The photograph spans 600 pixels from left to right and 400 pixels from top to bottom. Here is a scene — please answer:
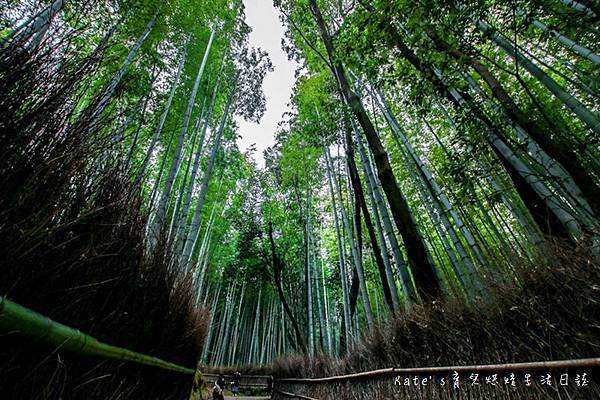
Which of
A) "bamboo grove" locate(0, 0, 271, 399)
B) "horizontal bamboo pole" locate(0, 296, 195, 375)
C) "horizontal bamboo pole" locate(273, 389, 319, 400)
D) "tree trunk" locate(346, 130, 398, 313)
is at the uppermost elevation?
"tree trunk" locate(346, 130, 398, 313)

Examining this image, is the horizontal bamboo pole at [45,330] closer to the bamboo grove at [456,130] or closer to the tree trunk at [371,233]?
the bamboo grove at [456,130]

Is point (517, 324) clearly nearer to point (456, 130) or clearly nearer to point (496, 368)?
point (496, 368)

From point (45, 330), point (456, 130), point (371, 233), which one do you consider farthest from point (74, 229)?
point (371, 233)

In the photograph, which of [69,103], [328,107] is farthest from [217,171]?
[69,103]

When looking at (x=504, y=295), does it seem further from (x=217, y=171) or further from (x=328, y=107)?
(x=217, y=171)

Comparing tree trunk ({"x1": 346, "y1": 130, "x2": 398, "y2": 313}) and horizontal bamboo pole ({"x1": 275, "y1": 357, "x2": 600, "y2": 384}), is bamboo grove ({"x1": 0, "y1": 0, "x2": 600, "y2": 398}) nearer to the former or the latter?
tree trunk ({"x1": 346, "y1": 130, "x2": 398, "y2": 313})

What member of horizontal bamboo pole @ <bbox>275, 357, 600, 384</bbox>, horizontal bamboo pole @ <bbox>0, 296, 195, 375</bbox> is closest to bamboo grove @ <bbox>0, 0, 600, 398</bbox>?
horizontal bamboo pole @ <bbox>0, 296, 195, 375</bbox>

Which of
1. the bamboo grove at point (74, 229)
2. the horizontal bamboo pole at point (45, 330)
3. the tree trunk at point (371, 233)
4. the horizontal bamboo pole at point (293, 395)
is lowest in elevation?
the horizontal bamboo pole at point (293, 395)

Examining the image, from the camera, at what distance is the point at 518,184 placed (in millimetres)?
2701

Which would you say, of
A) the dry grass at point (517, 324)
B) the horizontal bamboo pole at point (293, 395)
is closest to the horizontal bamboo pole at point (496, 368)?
the dry grass at point (517, 324)

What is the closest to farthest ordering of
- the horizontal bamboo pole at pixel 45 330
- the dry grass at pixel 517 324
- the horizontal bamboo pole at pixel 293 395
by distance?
the horizontal bamboo pole at pixel 45 330 < the dry grass at pixel 517 324 < the horizontal bamboo pole at pixel 293 395

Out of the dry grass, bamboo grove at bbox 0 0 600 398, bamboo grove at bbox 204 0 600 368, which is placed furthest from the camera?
bamboo grove at bbox 204 0 600 368

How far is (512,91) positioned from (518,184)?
334 cm

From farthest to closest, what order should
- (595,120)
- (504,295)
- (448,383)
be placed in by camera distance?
(595,120), (448,383), (504,295)
